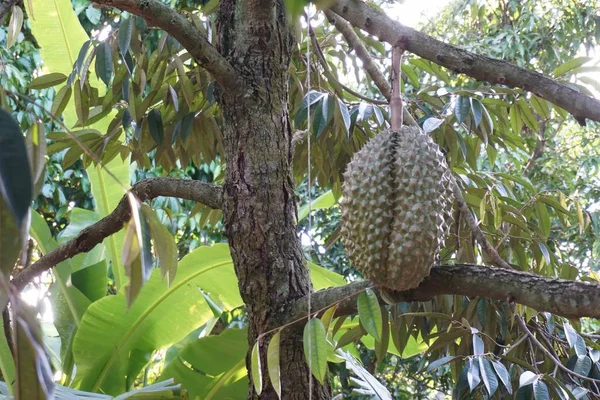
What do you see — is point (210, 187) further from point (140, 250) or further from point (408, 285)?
point (140, 250)

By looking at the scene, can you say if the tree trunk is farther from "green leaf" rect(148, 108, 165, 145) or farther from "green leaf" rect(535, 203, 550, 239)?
"green leaf" rect(535, 203, 550, 239)

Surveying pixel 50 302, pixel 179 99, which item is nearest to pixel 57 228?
pixel 50 302

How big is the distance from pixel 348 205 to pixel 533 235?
2.11ft

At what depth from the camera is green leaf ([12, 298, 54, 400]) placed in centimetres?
39

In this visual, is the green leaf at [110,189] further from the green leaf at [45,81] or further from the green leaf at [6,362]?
the green leaf at [45,81]

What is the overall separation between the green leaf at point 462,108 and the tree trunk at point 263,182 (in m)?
0.32

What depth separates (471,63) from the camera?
76cm

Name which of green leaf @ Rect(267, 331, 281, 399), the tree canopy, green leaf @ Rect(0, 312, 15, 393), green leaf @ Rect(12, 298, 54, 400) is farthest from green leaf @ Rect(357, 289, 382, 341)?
green leaf @ Rect(0, 312, 15, 393)

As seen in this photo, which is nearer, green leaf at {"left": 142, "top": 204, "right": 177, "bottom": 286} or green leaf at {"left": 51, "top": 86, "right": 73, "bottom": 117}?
green leaf at {"left": 142, "top": 204, "right": 177, "bottom": 286}

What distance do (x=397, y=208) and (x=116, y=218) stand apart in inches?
20.1

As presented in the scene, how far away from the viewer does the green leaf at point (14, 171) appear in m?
0.31

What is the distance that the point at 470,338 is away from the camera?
1.21 metres

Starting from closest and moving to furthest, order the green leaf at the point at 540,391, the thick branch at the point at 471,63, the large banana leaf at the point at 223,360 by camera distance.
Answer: the thick branch at the point at 471,63 → the green leaf at the point at 540,391 → the large banana leaf at the point at 223,360

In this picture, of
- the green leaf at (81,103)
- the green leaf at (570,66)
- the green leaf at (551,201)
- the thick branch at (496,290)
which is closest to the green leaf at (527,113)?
the green leaf at (551,201)
